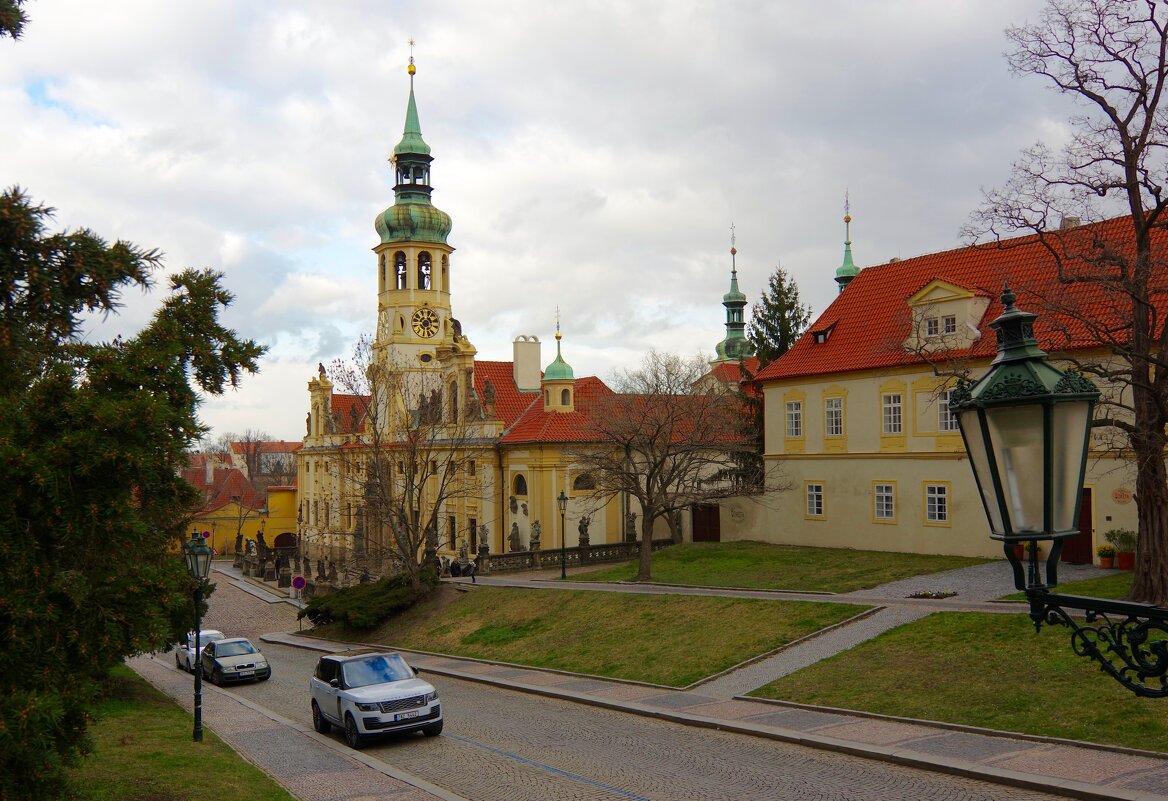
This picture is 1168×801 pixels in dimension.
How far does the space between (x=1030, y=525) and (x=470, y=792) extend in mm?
12124

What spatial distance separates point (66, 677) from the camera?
8578 mm

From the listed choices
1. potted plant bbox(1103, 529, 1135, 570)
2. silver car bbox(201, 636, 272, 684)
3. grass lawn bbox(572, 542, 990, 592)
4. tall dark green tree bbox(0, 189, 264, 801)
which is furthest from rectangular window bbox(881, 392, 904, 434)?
tall dark green tree bbox(0, 189, 264, 801)

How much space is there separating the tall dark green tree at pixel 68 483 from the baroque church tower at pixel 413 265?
179ft

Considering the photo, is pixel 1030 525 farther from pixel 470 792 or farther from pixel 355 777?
pixel 355 777

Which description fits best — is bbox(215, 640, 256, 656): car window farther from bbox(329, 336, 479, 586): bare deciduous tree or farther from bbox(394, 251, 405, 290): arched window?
bbox(394, 251, 405, 290): arched window

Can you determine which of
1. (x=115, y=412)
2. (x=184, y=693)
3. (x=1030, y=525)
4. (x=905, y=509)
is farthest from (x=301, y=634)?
(x=1030, y=525)

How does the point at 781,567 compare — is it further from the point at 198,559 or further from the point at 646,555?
the point at 198,559

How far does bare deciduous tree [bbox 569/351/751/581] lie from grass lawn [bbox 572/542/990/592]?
202 cm

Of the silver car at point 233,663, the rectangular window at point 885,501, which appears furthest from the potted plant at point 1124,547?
the silver car at point 233,663

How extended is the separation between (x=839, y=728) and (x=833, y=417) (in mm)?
22782

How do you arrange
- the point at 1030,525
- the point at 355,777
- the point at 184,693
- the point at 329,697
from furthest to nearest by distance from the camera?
the point at 184,693 < the point at 329,697 < the point at 355,777 < the point at 1030,525

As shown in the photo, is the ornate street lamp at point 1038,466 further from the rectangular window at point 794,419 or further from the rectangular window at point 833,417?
the rectangular window at point 794,419

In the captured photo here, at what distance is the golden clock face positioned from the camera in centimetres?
6406

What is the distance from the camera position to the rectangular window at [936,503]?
112 feet
